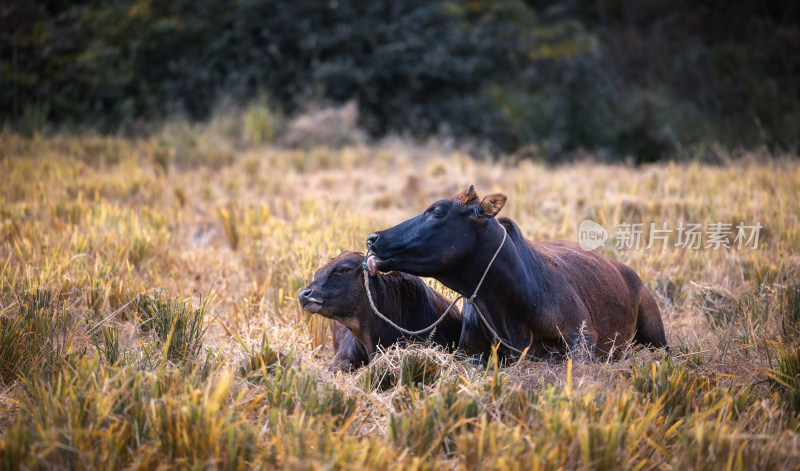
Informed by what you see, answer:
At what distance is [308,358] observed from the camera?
12.6 feet

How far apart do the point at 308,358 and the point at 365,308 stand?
41cm

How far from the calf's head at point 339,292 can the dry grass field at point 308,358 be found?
0.29 m

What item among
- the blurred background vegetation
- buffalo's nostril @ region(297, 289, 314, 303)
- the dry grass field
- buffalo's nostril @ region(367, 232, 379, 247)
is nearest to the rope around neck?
buffalo's nostril @ region(367, 232, 379, 247)

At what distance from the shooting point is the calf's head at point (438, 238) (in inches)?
140

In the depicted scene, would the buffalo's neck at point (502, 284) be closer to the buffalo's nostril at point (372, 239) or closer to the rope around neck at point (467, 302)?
the rope around neck at point (467, 302)

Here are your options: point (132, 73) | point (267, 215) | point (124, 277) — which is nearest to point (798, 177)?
point (267, 215)

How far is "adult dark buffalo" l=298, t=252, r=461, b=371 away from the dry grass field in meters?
0.25

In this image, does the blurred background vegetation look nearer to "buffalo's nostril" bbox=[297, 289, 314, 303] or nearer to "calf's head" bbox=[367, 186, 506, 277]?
"calf's head" bbox=[367, 186, 506, 277]

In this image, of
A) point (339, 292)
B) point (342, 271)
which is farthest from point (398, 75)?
point (339, 292)

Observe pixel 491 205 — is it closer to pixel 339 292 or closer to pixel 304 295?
pixel 339 292

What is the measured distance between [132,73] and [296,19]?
364 cm

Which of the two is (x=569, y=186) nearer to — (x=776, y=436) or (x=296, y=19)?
(x=776, y=436)

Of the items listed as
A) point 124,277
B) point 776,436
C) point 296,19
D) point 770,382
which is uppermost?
point 296,19

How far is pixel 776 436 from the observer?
2.83m
